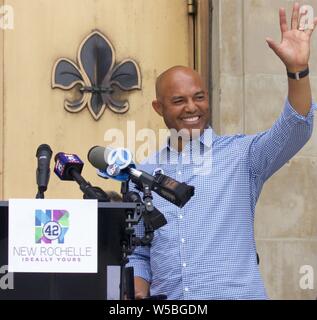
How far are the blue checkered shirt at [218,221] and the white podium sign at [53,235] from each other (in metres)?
0.74

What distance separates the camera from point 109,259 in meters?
3.66

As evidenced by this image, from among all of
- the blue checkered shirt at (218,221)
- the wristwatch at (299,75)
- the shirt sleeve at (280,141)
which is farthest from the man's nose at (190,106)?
the wristwatch at (299,75)

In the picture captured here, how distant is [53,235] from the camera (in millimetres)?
3635

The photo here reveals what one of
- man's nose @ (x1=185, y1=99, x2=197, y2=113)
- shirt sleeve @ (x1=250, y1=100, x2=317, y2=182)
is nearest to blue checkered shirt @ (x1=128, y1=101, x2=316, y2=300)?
shirt sleeve @ (x1=250, y1=100, x2=317, y2=182)

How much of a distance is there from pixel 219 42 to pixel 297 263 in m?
1.55

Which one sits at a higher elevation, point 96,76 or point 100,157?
point 96,76

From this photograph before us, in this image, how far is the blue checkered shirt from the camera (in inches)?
167

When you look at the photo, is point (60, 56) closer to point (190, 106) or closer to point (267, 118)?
point (267, 118)

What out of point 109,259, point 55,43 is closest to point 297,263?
point 55,43

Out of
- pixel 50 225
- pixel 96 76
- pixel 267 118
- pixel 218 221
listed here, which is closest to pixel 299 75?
pixel 218 221

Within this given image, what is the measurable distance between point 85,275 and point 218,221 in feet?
2.89

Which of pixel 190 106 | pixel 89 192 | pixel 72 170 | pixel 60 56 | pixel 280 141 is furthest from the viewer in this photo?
pixel 60 56

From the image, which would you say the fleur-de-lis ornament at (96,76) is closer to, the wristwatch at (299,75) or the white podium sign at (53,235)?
the wristwatch at (299,75)
